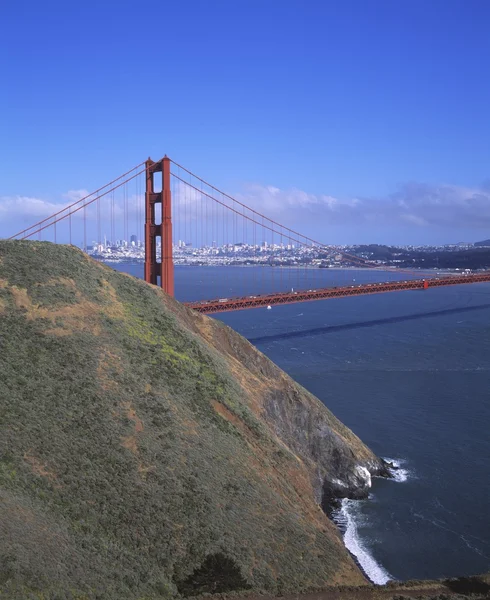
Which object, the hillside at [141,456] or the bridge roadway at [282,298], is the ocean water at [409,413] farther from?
the bridge roadway at [282,298]

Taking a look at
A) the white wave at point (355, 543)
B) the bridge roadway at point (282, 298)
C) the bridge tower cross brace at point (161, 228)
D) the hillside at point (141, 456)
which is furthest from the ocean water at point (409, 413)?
the bridge tower cross brace at point (161, 228)

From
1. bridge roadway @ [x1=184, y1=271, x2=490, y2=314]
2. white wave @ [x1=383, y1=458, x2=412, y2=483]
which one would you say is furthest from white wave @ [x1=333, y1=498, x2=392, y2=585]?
bridge roadway @ [x1=184, y1=271, x2=490, y2=314]

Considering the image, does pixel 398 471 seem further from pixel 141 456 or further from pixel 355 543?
pixel 141 456

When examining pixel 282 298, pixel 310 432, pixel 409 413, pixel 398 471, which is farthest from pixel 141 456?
pixel 282 298

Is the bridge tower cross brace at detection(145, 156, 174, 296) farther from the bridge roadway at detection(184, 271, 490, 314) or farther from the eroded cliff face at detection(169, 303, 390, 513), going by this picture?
the bridge roadway at detection(184, 271, 490, 314)

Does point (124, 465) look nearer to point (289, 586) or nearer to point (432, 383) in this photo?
point (289, 586)

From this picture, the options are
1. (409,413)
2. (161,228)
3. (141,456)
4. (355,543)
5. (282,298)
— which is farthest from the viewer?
(282,298)
